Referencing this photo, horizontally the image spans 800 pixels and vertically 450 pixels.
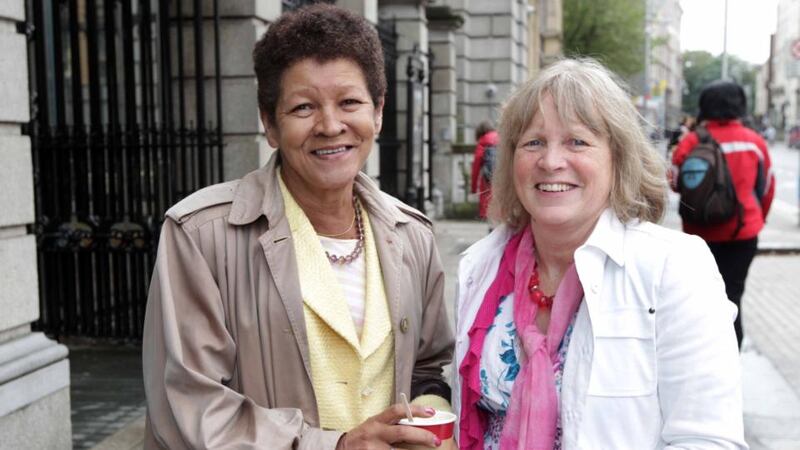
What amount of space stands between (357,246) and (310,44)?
0.58 m

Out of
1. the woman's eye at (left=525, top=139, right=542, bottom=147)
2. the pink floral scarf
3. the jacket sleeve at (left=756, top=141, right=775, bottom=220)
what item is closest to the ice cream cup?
the pink floral scarf

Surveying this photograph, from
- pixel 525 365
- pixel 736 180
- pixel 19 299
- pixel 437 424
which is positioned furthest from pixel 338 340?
pixel 736 180

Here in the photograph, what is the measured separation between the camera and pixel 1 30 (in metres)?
3.89

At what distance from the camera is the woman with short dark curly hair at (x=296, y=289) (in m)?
2.05

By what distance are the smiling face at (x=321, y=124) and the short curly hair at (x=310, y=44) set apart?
0.02 meters

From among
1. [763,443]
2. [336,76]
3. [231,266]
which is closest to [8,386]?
→ [231,266]

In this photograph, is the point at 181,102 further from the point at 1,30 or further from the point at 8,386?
the point at 8,386

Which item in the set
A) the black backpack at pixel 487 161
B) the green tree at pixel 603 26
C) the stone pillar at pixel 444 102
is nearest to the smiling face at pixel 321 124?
the black backpack at pixel 487 161

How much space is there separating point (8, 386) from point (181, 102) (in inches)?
124

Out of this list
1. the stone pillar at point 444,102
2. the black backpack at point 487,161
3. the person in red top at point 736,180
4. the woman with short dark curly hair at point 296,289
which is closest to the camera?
the woman with short dark curly hair at point 296,289

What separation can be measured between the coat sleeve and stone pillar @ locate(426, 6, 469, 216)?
1436 centimetres

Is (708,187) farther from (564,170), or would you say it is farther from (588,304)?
(588,304)

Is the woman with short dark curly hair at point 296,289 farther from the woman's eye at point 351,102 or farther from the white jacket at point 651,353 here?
the white jacket at point 651,353

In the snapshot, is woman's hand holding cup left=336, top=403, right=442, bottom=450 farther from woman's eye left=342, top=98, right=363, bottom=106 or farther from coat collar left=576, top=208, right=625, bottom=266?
woman's eye left=342, top=98, right=363, bottom=106
